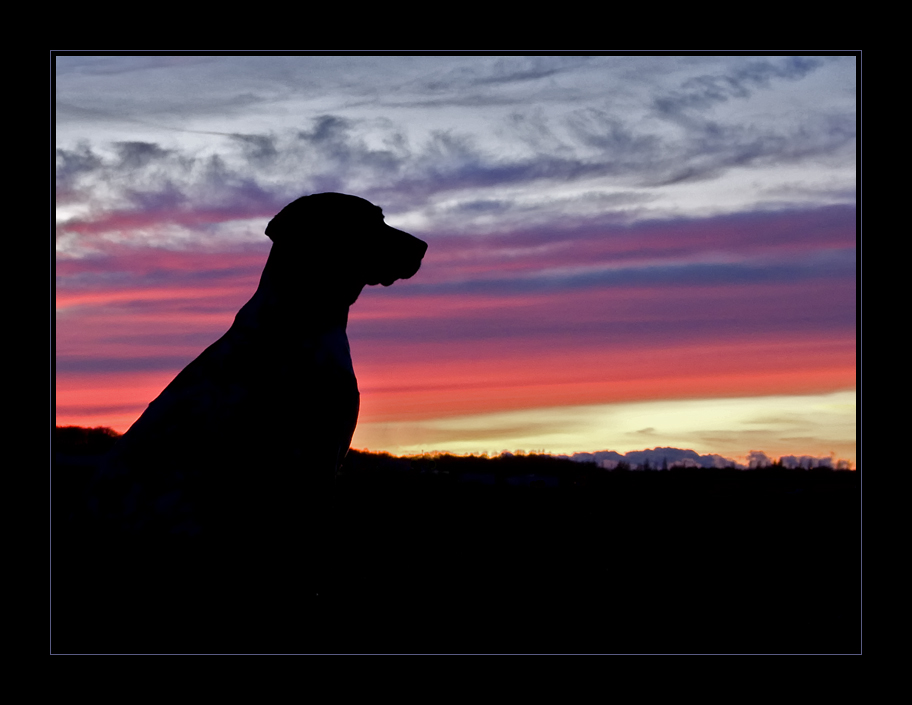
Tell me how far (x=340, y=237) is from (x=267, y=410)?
1.40 meters

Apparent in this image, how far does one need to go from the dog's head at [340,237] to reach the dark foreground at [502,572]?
5.60ft

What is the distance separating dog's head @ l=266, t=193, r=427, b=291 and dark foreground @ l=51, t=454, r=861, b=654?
5.60ft

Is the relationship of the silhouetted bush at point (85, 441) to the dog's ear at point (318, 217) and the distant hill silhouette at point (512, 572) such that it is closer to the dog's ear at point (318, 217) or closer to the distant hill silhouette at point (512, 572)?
the distant hill silhouette at point (512, 572)

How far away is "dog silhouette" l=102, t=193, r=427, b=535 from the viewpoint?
4898 millimetres

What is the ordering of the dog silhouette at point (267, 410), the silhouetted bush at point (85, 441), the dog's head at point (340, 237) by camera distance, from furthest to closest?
the silhouetted bush at point (85, 441) < the dog's head at point (340, 237) < the dog silhouette at point (267, 410)

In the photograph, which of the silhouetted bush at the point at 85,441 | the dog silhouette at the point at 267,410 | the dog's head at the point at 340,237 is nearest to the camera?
the dog silhouette at the point at 267,410

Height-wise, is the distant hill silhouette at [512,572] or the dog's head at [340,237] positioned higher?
the dog's head at [340,237]

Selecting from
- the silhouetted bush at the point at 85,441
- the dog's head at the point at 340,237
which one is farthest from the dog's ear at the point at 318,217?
the silhouetted bush at the point at 85,441

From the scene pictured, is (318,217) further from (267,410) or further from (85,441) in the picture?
(85,441)

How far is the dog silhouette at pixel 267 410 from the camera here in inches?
193

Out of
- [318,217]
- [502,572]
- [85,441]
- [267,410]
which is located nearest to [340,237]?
[318,217]

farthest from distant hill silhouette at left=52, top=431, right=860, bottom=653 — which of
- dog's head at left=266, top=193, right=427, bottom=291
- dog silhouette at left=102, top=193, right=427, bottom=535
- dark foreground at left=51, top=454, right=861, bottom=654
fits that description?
dog's head at left=266, top=193, right=427, bottom=291

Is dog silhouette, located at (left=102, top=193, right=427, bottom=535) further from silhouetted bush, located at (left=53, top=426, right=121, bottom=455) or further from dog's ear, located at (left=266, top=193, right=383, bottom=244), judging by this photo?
silhouetted bush, located at (left=53, top=426, right=121, bottom=455)
